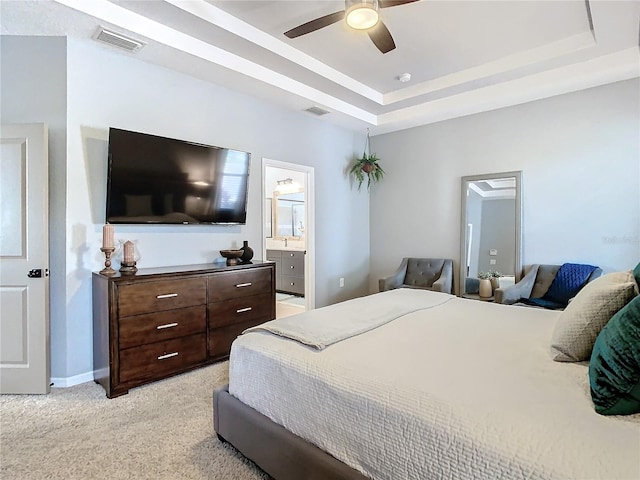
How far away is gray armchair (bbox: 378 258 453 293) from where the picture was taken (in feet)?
15.1

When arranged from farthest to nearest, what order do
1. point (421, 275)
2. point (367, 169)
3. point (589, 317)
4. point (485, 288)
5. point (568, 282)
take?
point (367, 169) → point (421, 275) → point (485, 288) → point (568, 282) → point (589, 317)

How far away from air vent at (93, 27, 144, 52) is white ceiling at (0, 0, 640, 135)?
0.05 metres

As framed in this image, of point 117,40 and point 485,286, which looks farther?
point 485,286

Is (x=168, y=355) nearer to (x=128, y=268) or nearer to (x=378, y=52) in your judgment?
(x=128, y=268)

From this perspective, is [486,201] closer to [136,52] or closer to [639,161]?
[639,161]

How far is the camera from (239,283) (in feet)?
11.3

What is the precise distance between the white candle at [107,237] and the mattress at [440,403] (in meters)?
1.61

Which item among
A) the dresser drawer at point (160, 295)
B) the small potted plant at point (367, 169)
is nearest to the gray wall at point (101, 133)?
the dresser drawer at point (160, 295)

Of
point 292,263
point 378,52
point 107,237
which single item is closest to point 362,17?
point 378,52

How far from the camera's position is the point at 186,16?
8.96 feet

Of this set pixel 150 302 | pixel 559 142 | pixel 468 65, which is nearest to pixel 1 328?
pixel 150 302

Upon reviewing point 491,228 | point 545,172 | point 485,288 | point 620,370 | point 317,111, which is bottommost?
point 485,288

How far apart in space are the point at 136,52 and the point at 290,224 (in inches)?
177

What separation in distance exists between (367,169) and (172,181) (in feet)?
9.61
